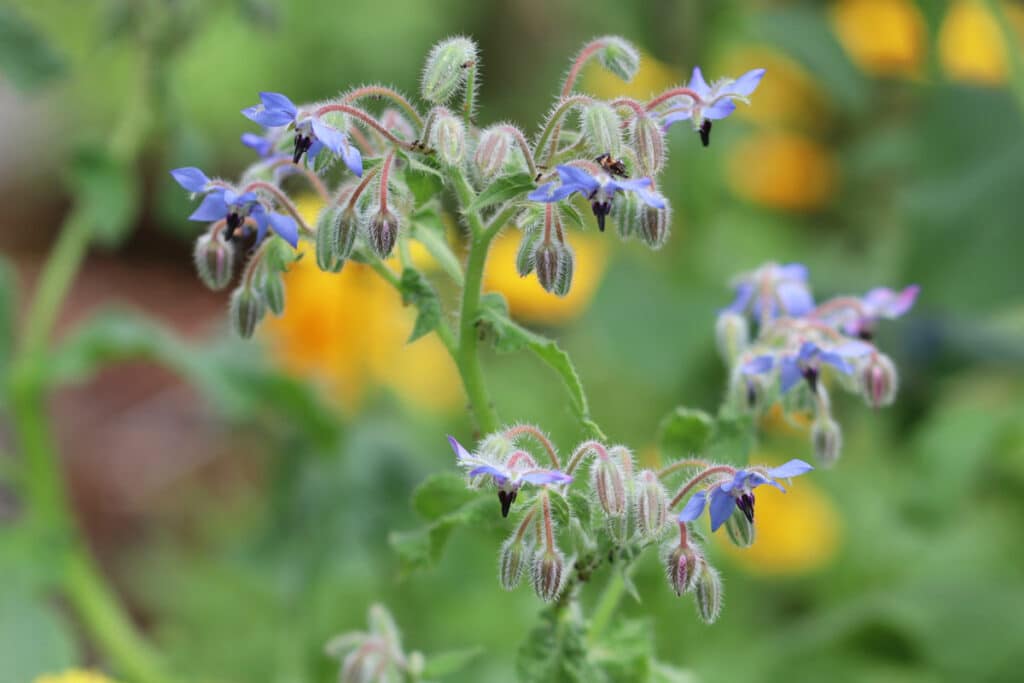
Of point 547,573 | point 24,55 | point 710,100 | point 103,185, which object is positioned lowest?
point 547,573

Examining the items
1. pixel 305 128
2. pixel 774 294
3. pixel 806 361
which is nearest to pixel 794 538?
pixel 774 294

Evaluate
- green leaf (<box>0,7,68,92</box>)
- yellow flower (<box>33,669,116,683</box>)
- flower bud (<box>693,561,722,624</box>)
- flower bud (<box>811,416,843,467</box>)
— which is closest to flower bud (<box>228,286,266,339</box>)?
flower bud (<box>693,561,722,624</box>)

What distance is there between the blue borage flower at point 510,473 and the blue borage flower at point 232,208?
35 centimetres

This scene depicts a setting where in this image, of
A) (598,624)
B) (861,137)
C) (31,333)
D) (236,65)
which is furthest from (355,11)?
(598,624)

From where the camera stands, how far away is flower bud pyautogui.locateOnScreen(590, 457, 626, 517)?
1291 millimetres

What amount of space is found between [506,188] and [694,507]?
410 millimetres

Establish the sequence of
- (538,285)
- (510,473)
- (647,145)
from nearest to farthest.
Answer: (510,473) → (647,145) → (538,285)

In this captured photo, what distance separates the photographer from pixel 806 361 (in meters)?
1.54

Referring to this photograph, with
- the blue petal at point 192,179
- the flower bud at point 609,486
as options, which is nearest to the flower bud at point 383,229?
the blue petal at point 192,179

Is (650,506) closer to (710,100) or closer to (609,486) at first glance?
(609,486)

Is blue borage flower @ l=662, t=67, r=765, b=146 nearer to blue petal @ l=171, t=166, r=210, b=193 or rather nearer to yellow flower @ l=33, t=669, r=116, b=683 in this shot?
blue petal @ l=171, t=166, r=210, b=193

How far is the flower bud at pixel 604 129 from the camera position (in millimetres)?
1314

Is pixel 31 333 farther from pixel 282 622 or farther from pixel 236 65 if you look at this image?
pixel 236 65

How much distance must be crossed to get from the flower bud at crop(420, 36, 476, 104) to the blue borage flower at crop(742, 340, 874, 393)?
53 centimetres
